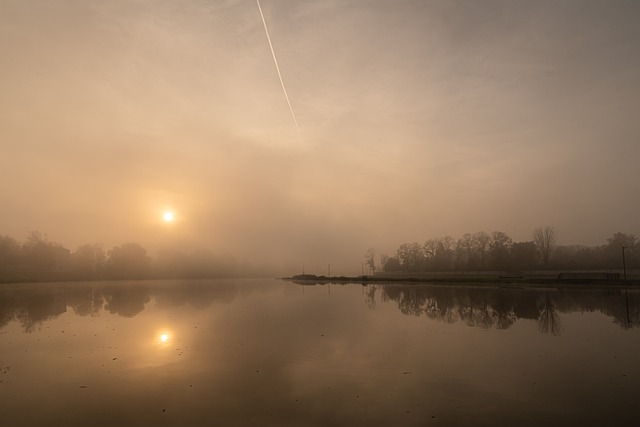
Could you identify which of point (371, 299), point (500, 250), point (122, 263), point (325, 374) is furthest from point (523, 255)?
point (122, 263)

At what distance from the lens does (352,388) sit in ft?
47.9

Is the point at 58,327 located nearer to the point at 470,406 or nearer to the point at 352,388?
the point at 352,388

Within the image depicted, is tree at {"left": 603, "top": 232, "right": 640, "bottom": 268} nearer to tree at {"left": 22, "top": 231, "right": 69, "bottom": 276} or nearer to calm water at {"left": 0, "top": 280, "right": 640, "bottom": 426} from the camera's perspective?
calm water at {"left": 0, "top": 280, "right": 640, "bottom": 426}

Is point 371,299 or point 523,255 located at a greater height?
point 523,255

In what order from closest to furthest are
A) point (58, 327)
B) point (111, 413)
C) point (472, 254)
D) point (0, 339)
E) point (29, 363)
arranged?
1. point (111, 413)
2. point (29, 363)
3. point (0, 339)
4. point (58, 327)
5. point (472, 254)

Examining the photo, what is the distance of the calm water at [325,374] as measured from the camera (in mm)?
12109

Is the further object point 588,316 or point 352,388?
point 588,316

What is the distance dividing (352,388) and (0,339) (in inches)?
1050

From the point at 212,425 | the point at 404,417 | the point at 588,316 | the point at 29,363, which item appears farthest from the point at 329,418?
the point at 588,316

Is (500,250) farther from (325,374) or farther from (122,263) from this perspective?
(122,263)

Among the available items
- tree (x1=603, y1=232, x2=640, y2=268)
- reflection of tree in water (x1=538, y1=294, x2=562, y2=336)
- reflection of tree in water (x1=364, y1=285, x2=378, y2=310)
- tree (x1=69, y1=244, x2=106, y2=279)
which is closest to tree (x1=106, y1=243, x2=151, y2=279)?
tree (x1=69, y1=244, x2=106, y2=279)

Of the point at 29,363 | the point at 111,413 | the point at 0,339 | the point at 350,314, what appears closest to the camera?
the point at 111,413

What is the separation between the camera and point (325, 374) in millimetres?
16672

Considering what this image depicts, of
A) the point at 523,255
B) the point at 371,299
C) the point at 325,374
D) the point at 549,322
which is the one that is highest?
the point at 523,255
